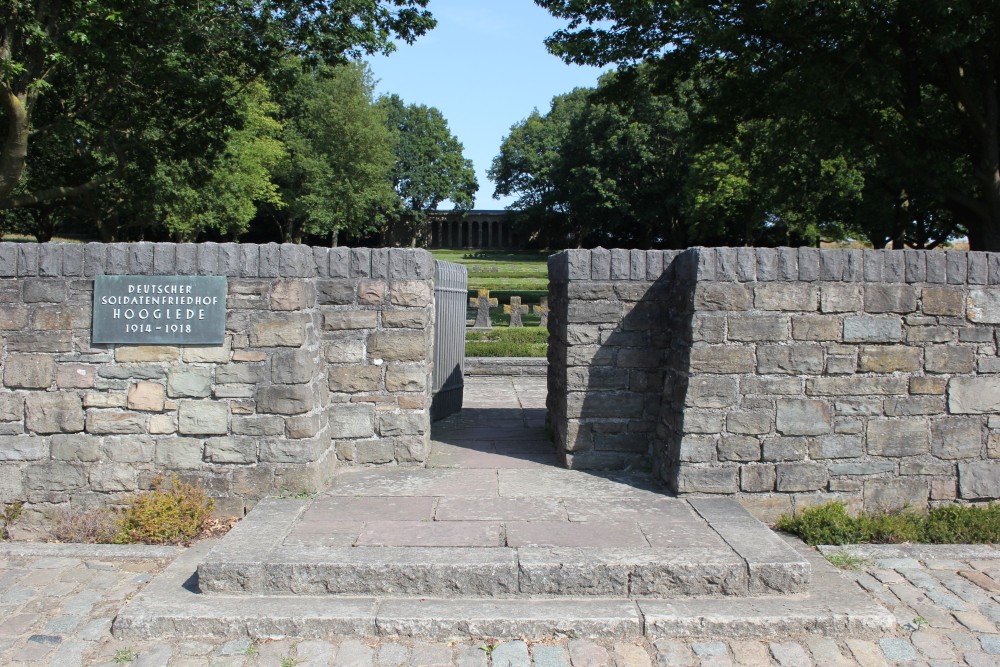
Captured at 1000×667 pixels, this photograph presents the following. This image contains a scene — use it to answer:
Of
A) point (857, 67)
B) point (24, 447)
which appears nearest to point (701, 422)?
point (24, 447)

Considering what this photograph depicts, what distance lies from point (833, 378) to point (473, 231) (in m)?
61.3

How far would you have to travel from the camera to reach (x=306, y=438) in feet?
18.4

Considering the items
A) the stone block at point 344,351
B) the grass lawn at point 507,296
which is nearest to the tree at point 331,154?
the grass lawn at point 507,296

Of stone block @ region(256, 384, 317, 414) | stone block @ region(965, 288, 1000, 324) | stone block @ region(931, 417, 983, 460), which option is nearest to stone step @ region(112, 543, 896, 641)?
stone block @ region(256, 384, 317, 414)

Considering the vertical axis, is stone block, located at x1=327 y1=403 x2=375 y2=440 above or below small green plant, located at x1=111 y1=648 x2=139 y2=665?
above

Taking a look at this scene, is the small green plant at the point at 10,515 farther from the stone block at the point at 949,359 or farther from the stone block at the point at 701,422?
the stone block at the point at 949,359

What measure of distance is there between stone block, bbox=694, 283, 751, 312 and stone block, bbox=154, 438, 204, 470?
3.82 meters

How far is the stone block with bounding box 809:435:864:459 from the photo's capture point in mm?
5734

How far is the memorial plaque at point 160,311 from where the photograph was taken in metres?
5.61

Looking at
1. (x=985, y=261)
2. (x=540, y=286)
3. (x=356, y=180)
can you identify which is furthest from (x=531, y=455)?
(x=356, y=180)

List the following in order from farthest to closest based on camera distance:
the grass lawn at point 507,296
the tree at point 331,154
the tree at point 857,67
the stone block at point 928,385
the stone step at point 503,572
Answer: the tree at point 331,154, the grass lawn at point 507,296, the tree at point 857,67, the stone block at point 928,385, the stone step at point 503,572

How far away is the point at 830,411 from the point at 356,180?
37774 millimetres

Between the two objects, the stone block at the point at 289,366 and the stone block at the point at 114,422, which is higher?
the stone block at the point at 289,366

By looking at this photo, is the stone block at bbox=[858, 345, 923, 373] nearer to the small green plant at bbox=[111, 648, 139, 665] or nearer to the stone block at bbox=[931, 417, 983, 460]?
the stone block at bbox=[931, 417, 983, 460]
